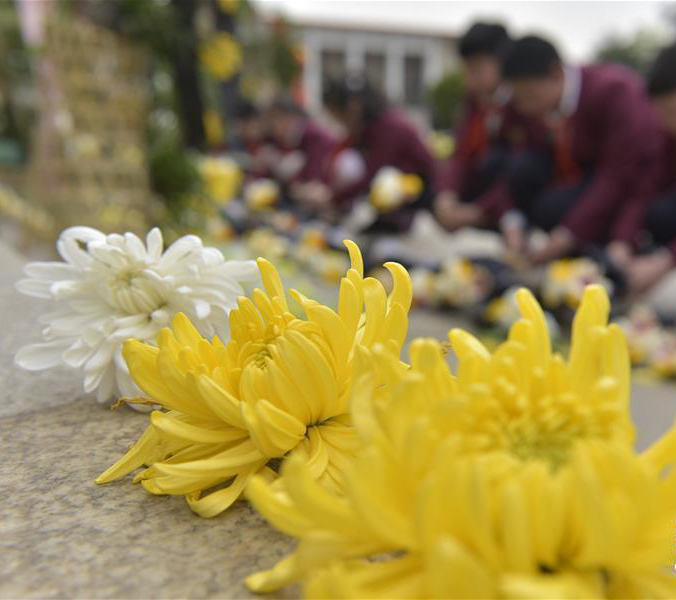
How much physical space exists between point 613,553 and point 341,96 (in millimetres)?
4446

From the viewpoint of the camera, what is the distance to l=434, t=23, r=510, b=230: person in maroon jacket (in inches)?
155

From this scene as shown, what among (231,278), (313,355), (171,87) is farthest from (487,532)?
(171,87)

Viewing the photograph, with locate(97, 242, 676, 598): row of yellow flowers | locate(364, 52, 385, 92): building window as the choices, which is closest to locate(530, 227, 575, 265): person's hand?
locate(97, 242, 676, 598): row of yellow flowers

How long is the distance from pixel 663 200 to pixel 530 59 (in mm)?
880

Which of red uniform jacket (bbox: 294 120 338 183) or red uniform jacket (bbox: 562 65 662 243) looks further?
red uniform jacket (bbox: 294 120 338 183)

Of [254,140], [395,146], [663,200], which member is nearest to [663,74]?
[663,200]

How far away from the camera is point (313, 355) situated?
49 centimetres

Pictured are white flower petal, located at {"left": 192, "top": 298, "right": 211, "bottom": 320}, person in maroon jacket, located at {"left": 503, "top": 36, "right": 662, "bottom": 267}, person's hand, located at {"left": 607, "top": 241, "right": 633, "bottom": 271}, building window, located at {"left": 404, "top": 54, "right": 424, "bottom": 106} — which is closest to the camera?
white flower petal, located at {"left": 192, "top": 298, "right": 211, "bottom": 320}

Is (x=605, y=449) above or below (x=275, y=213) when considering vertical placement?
above

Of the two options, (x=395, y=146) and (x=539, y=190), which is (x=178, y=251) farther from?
(x=395, y=146)

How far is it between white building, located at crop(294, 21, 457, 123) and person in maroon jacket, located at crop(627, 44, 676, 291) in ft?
56.4

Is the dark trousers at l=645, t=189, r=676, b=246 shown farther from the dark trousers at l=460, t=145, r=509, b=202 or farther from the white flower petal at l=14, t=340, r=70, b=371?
the white flower petal at l=14, t=340, r=70, b=371

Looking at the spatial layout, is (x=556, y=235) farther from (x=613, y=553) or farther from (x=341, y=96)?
(x=613, y=553)

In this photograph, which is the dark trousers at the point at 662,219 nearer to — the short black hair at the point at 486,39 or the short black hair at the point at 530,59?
the short black hair at the point at 530,59
